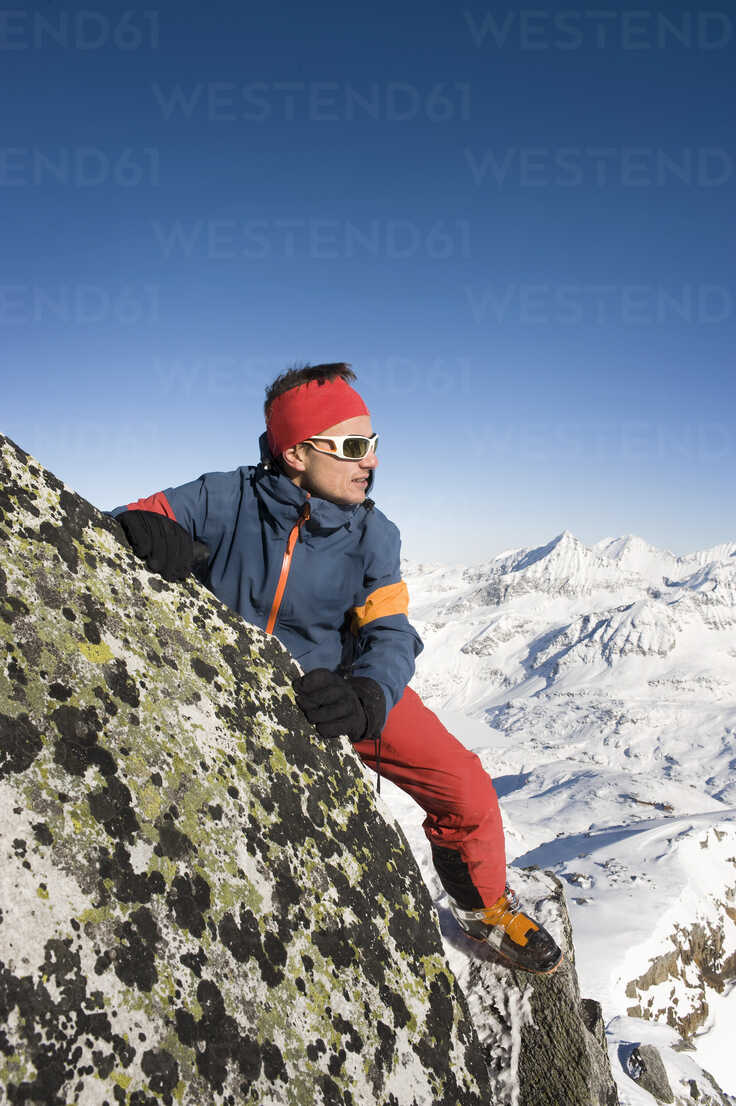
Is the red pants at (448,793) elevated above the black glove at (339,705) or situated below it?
below

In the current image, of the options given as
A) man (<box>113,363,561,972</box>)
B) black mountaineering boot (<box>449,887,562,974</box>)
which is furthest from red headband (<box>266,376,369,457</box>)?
black mountaineering boot (<box>449,887,562,974</box>)

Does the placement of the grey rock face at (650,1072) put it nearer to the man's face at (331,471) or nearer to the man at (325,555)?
the man at (325,555)

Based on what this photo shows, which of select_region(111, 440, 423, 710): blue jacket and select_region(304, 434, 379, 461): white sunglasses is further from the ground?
select_region(304, 434, 379, 461): white sunglasses

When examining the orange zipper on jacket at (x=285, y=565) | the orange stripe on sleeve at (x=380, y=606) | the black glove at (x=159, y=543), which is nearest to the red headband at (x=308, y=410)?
the orange zipper on jacket at (x=285, y=565)

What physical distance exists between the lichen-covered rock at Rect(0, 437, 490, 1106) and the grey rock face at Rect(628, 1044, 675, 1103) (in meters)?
6.96

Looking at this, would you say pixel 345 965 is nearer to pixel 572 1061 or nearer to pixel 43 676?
pixel 43 676

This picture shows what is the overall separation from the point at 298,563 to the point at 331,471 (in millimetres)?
666

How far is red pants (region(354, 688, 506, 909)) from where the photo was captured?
418 cm

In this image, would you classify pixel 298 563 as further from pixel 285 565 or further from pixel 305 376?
pixel 305 376

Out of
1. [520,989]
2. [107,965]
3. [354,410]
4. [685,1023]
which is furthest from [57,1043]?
[685,1023]

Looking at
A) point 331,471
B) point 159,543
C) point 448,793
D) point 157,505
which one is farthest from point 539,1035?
point 157,505

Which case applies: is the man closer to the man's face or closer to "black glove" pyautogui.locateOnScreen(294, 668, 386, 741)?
the man's face

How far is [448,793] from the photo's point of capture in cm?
441

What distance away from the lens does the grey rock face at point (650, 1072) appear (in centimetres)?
743
